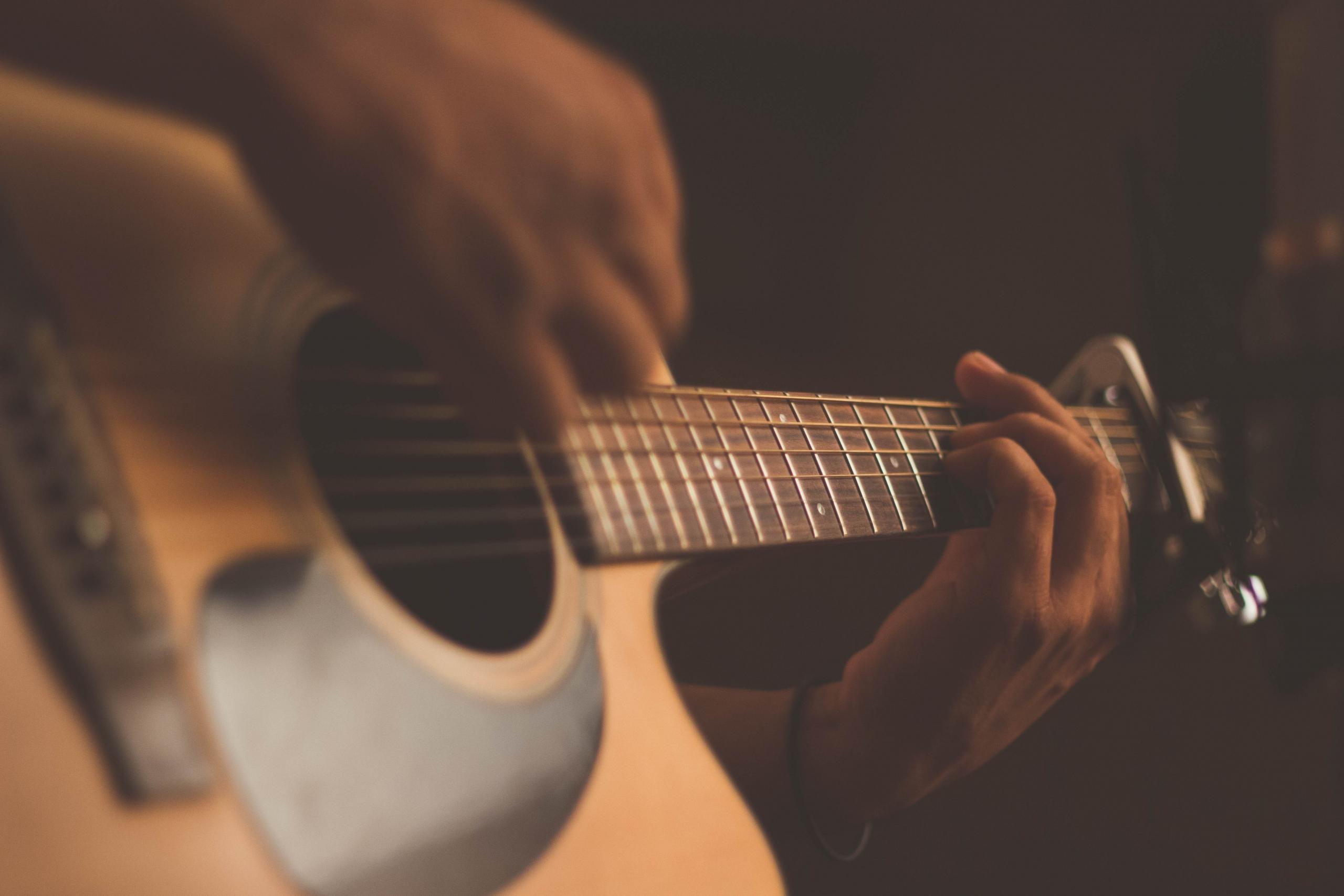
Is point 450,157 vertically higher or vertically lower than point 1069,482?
higher

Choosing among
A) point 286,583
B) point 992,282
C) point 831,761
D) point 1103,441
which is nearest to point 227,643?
point 286,583

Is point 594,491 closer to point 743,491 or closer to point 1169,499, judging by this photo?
point 743,491

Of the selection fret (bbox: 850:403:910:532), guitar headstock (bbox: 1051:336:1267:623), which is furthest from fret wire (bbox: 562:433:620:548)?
guitar headstock (bbox: 1051:336:1267:623)

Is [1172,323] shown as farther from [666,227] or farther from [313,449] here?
[313,449]

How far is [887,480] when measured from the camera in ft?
1.76

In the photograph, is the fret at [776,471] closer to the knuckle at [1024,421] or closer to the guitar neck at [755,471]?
the guitar neck at [755,471]

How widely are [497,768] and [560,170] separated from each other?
0.22 meters

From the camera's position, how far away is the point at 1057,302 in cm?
113

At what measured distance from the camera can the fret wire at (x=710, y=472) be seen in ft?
1.41

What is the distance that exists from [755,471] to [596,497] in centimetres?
12

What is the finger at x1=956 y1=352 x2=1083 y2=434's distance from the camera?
63 cm

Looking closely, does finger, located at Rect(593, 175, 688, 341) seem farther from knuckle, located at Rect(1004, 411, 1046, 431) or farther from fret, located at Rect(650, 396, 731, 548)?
knuckle, located at Rect(1004, 411, 1046, 431)

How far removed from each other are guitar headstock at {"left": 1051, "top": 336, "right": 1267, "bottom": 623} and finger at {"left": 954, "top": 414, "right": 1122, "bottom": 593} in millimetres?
A: 118

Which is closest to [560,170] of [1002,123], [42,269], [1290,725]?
[42,269]
